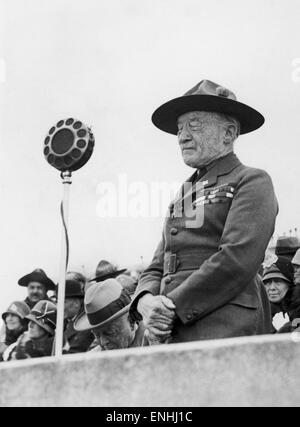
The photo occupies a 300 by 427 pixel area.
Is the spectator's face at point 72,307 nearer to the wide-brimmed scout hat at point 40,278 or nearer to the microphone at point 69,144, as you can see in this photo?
the wide-brimmed scout hat at point 40,278

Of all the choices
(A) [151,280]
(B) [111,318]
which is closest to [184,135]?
(A) [151,280]

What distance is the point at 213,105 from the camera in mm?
3801

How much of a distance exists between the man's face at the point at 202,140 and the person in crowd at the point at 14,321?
3227 mm

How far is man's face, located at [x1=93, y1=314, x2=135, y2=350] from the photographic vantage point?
483 centimetres

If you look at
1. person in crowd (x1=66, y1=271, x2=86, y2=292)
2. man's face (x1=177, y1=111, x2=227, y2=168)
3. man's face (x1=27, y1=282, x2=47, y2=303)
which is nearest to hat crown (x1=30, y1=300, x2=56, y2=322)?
person in crowd (x1=66, y1=271, x2=86, y2=292)

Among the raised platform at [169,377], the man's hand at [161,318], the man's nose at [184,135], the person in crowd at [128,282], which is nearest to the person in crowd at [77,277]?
the person in crowd at [128,282]

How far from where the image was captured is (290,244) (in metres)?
5.45

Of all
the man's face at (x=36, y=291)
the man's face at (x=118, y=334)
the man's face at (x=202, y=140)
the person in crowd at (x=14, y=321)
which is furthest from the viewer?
the man's face at (x=36, y=291)

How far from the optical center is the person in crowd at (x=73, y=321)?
17.8 ft

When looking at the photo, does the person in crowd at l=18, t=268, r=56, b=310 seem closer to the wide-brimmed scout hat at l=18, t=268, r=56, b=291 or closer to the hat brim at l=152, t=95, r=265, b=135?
the wide-brimmed scout hat at l=18, t=268, r=56, b=291

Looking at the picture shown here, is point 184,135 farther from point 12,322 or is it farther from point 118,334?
point 12,322

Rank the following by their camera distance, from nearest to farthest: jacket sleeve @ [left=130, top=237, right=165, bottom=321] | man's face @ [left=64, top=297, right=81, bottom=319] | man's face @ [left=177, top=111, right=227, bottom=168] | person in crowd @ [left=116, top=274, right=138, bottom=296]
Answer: jacket sleeve @ [left=130, top=237, right=165, bottom=321]
man's face @ [left=177, top=111, right=227, bottom=168]
person in crowd @ [left=116, top=274, right=138, bottom=296]
man's face @ [left=64, top=297, right=81, bottom=319]

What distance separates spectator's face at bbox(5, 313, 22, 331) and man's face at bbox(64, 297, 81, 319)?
80cm

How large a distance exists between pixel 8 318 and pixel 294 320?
119 inches
